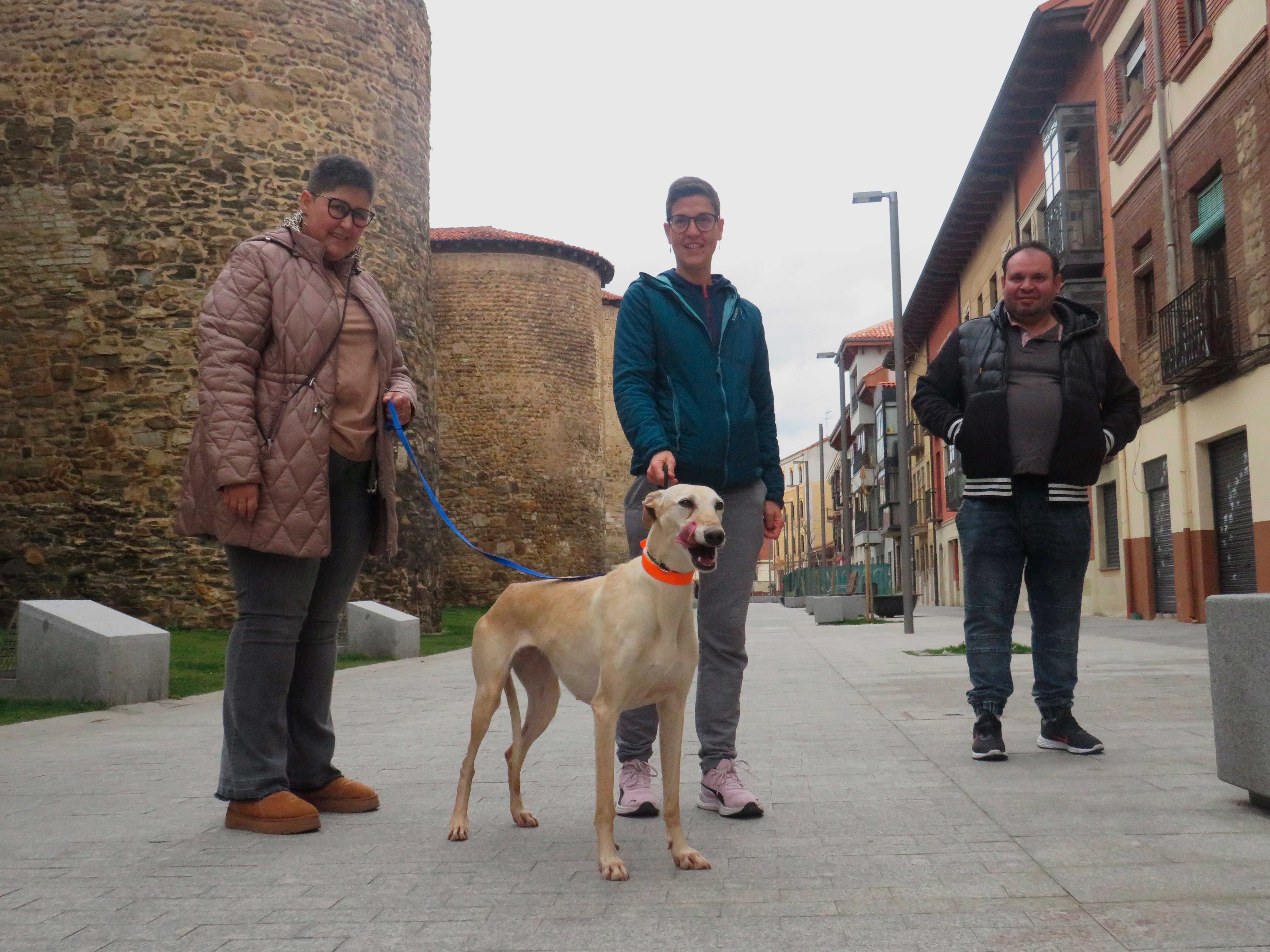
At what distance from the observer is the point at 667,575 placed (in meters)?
3.77

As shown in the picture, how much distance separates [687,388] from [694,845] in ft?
5.63

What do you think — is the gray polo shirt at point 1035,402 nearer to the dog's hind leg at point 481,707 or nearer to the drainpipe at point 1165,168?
the dog's hind leg at point 481,707

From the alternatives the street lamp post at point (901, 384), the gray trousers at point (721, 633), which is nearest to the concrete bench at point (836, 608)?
the street lamp post at point (901, 384)

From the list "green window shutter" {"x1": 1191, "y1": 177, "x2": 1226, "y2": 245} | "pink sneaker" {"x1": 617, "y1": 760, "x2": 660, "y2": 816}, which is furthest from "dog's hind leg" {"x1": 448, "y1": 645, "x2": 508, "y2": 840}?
"green window shutter" {"x1": 1191, "y1": 177, "x2": 1226, "y2": 245}

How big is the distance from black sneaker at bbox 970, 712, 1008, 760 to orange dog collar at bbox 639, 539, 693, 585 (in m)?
2.32

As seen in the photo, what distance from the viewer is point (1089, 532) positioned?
18.1 ft

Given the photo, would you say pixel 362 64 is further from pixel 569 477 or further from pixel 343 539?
pixel 569 477

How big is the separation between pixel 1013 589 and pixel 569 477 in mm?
34090

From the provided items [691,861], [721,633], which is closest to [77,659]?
[721,633]

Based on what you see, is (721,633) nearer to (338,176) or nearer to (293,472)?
(293,472)

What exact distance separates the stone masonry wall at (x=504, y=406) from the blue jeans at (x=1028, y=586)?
32.1m

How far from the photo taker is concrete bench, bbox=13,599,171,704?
845cm

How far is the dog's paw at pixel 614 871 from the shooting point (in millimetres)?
3479

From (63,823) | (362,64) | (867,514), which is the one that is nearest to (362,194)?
(63,823)
